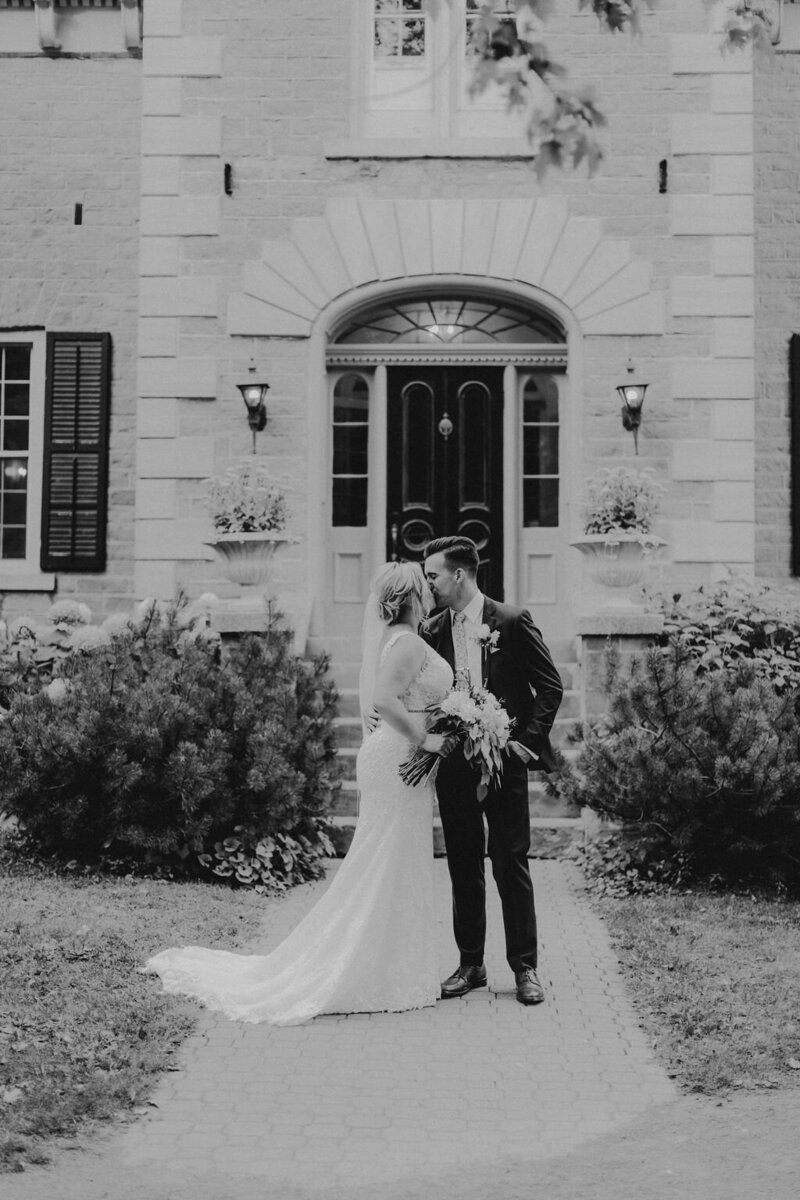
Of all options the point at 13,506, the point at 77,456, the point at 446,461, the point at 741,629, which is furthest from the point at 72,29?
the point at 741,629

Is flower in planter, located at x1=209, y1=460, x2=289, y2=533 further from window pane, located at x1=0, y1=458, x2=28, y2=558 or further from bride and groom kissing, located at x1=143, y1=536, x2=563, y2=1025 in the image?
bride and groom kissing, located at x1=143, y1=536, x2=563, y2=1025

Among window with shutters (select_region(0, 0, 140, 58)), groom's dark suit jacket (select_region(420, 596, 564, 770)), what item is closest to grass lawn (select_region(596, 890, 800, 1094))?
groom's dark suit jacket (select_region(420, 596, 564, 770))

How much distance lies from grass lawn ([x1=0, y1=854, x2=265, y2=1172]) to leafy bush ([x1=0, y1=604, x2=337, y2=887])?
307 millimetres

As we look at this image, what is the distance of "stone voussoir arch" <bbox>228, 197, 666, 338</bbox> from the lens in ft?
37.3

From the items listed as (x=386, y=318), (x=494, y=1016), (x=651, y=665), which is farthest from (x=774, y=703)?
(x=386, y=318)

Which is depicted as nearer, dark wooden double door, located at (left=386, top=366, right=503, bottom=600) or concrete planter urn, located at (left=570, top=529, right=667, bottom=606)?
concrete planter urn, located at (left=570, top=529, right=667, bottom=606)

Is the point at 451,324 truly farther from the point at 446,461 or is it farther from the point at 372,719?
the point at 372,719

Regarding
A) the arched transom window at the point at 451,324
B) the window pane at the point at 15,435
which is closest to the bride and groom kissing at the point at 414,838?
the arched transom window at the point at 451,324

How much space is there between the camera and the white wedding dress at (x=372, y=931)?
5699 mm

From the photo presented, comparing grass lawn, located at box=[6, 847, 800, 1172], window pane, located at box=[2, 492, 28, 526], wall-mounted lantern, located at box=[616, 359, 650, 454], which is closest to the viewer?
grass lawn, located at box=[6, 847, 800, 1172]

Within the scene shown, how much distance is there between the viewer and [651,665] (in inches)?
319

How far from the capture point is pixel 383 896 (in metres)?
5.80

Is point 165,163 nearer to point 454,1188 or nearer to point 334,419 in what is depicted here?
point 334,419

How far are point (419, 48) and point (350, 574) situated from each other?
455cm
